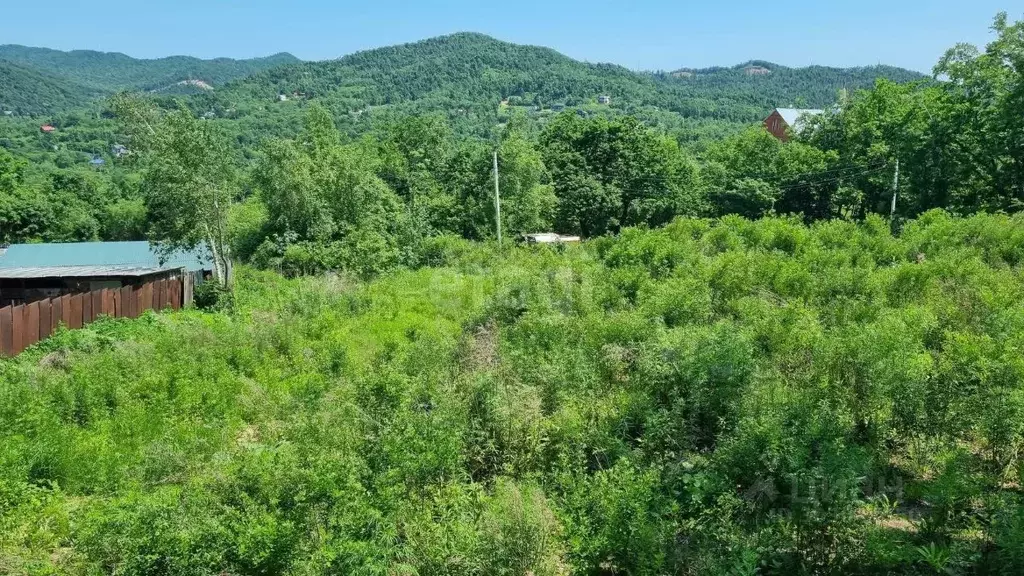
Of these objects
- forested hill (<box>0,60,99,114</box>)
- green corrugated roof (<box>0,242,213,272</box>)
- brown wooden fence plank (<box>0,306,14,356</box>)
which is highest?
forested hill (<box>0,60,99,114</box>)

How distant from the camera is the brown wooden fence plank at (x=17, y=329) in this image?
12000 mm

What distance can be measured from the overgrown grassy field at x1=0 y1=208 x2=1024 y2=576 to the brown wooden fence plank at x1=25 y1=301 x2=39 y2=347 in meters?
1.90

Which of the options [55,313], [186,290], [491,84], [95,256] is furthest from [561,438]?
[491,84]

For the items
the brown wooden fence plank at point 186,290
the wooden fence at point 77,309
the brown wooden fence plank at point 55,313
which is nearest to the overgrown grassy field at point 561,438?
the wooden fence at point 77,309

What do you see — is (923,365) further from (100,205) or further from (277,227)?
(100,205)

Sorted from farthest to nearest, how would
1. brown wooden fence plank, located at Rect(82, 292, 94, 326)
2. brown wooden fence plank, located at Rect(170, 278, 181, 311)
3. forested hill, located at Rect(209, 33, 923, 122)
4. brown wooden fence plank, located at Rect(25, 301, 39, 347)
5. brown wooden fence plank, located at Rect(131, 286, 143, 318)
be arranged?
forested hill, located at Rect(209, 33, 923, 122) < brown wooden fence plank, located at Rect(170, 278, 181, 311) < brown wooden fence plank, located at Rect(131, 286, 143, 318) < brown wooden fence plank, located at Rect(82, 292, 94, 326) < brown wooden fence plank, located at Rect(25, 301, 39, 347)

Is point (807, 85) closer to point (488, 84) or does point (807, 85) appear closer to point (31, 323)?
point (488, 84)

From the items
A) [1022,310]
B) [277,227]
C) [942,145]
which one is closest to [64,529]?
[1022,310]

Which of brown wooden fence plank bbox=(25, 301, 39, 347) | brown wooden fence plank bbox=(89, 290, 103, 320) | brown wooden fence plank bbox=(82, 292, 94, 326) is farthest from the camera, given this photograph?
brown wooden fence plank bbox=(89, 290, 103, 320)

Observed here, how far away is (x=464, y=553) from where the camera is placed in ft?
15.4

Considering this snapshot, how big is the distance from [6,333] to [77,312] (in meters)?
1.87

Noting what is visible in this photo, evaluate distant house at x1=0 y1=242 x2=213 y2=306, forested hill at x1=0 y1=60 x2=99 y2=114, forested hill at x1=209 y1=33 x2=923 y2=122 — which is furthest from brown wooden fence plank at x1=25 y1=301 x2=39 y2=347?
forested hill at x1=0 y1=60 x2=99 y2=114

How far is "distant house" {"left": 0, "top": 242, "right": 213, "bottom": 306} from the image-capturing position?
1781 cm

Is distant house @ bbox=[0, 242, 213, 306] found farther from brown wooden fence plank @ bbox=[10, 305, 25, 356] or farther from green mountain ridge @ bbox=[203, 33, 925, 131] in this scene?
green mountain ridge @ bbox=[203, 33, 925, 131]
